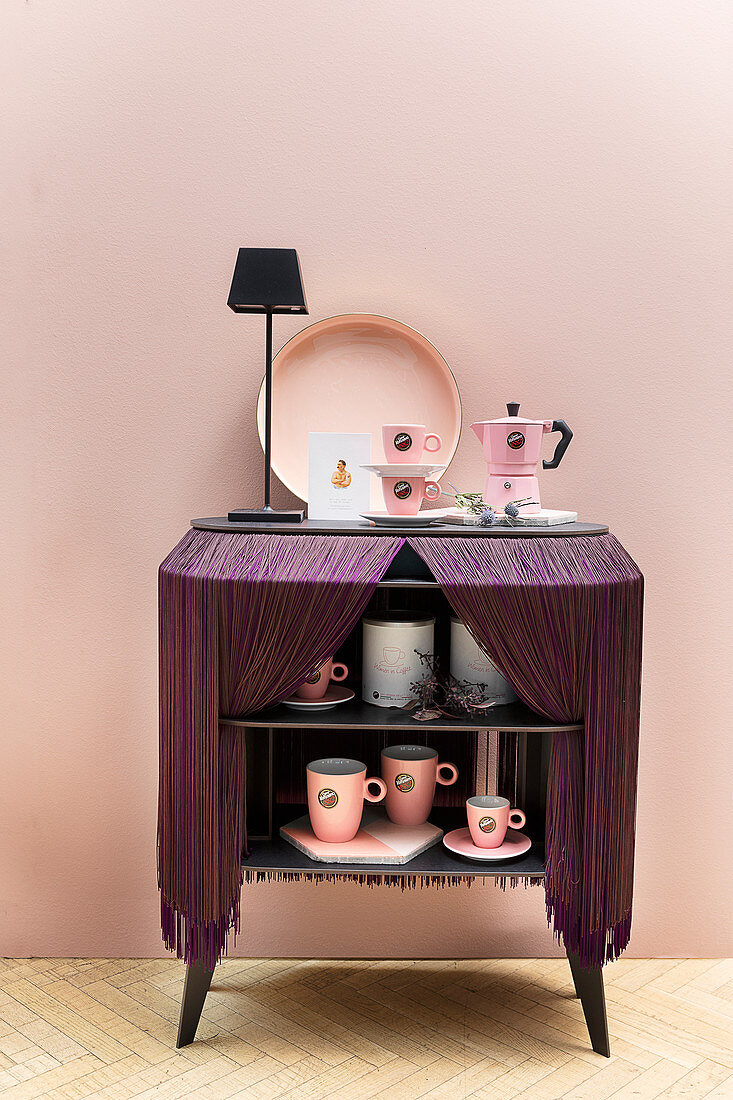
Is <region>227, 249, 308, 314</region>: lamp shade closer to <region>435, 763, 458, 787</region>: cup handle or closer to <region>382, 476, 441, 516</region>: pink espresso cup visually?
<region>382, 476, 441, 516</region>: pink espresso cup

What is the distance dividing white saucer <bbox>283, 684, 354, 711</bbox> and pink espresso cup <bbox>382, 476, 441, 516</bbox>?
0.36 m

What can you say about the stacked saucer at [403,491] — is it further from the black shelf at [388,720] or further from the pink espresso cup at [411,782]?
the pink espresso cup at [411,782]

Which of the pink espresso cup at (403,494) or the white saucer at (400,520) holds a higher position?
the pink espresso cup at (403,494)

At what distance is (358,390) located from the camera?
1.88 meters

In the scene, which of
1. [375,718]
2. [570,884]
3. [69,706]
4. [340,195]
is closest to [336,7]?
[340,195]

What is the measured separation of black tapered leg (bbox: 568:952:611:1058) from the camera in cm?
167

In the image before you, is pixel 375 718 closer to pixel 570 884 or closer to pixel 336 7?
pixel 570 884

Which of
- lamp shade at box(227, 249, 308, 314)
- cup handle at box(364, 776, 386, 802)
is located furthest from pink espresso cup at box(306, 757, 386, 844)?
lamp shade at box(227, 249, 308, 314)

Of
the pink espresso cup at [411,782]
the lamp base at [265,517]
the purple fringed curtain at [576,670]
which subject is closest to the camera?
the purple fringed curtain at [576,670]

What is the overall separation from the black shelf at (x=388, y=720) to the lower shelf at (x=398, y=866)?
0.24 m

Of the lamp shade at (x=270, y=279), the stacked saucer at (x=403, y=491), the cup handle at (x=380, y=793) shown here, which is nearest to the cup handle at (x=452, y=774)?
the cup handle at (x=380, y=793)

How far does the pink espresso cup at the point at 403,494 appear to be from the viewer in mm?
1628

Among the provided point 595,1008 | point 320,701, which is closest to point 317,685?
point 320,701

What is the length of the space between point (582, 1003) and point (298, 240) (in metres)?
1.61
